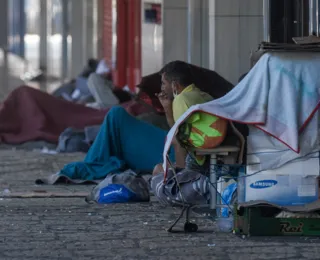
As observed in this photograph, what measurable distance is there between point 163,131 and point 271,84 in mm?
3286

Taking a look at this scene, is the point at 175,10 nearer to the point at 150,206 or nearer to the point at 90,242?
the point at 150,206

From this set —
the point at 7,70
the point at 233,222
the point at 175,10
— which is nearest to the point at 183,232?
the point at 233,222

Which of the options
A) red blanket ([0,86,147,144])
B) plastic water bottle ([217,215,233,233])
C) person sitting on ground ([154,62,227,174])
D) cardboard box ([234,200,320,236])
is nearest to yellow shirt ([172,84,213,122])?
person sitting on ground ([154,62,227,174])

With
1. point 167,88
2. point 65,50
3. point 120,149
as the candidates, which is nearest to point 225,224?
point 167,88

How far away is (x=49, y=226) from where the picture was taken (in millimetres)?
7387

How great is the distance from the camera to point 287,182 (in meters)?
6.95

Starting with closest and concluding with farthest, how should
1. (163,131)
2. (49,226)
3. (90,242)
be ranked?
(90,242) < (49,226) < (163,131)

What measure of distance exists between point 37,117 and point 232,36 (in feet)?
9.95

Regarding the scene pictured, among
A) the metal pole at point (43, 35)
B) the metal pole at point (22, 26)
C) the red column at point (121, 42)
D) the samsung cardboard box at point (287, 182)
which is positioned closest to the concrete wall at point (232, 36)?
the samsung cardboard box at point (287, 182)

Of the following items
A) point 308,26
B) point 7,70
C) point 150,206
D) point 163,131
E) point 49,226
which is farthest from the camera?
point 7,70

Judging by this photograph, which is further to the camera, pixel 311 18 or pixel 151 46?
pixel 151 46

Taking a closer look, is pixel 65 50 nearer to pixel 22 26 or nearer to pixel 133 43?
pixel 22 26

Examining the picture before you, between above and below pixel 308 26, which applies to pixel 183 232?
below

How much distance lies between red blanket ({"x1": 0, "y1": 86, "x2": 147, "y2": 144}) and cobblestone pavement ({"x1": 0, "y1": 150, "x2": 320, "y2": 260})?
13.9 ft
